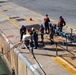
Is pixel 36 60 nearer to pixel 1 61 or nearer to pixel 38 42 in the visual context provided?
pixel 38 42

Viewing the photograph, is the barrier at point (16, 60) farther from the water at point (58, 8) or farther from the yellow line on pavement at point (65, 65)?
the water at point (58, 8)

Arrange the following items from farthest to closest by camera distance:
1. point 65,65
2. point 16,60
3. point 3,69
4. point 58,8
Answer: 1. point 58,8
2. point 3,69
3. point 16,60
4. point 65,65

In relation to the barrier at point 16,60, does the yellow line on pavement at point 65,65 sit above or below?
above

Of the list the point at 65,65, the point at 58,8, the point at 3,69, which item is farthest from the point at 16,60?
the point at 58,8

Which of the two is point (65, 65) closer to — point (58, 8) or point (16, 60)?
point (16, 60)

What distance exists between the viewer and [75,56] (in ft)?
60.3

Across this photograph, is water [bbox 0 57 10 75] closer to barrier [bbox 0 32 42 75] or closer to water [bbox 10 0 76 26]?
barrier [bbox 0 32 42 75]

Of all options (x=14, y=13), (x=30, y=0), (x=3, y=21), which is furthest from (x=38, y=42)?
(x=30, y=0)

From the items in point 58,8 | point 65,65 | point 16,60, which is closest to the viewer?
point 65,65

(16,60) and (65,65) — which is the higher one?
(65,65)

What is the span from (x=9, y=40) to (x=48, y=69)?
7152mm

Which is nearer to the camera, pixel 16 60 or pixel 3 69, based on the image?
pixel 16 60

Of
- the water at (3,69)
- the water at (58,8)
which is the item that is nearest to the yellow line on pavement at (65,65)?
the water at (3,69)

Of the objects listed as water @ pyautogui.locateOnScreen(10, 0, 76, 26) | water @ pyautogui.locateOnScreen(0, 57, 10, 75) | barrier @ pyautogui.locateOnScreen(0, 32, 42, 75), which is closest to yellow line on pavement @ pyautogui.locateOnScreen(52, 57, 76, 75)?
barrier @ pyautogui.locateOnScreen(0, 32, 42, 75)
